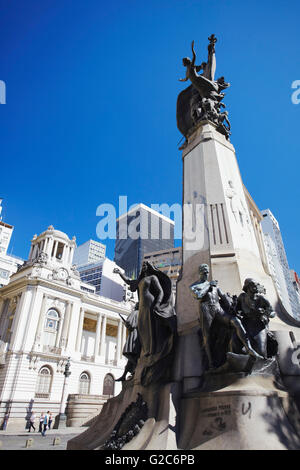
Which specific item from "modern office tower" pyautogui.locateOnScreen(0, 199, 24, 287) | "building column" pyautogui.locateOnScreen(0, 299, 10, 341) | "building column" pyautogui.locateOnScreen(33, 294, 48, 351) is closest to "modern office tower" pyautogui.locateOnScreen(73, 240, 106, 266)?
"modern office tower" pyautogui.locateOnScreen(0, 199, 24, 287)

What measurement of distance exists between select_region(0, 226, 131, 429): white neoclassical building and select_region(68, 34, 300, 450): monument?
26978 millimetres

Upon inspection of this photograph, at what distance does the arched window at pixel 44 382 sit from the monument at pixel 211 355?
3456 cm

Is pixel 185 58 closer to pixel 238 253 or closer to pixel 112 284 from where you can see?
pixel 238 253

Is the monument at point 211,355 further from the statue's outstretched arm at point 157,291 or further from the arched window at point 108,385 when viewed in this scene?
the arched window at point 108,385

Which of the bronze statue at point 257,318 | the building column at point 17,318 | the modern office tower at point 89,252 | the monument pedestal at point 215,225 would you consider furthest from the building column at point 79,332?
the modern office tower at point 89,252

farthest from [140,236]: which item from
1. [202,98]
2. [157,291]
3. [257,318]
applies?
[257,318]

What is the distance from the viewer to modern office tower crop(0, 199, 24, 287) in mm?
56069

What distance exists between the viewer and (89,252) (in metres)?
127

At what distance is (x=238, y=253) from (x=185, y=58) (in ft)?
23.2

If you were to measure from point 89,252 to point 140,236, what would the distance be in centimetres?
3211

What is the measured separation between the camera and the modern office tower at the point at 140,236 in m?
94.8

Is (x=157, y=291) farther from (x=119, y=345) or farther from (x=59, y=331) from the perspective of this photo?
(x=119, y=345)
